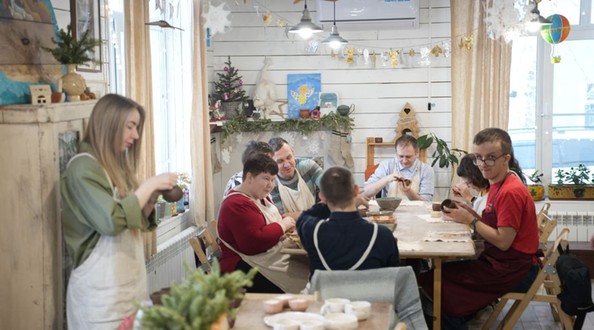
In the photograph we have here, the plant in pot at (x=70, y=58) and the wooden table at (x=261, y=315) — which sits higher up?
the plant in pot at (x=70, y=58)

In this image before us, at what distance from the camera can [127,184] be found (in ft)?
10.8

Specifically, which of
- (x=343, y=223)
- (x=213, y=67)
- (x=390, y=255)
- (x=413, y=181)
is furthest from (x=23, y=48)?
(x=213, y=67)

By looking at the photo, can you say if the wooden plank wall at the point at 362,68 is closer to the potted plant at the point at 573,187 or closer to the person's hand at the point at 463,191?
the potted plant at the point at 573,187

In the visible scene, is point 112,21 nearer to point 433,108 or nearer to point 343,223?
point 343,223

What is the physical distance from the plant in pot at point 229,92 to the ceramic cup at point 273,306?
451 cm

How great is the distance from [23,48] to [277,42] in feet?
14.0

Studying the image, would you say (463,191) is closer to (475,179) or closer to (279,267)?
(475,179)

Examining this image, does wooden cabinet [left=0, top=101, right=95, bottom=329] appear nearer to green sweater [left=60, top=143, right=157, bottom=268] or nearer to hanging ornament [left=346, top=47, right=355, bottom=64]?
green sweater [left=60, top=143, right=157, bottom=268]

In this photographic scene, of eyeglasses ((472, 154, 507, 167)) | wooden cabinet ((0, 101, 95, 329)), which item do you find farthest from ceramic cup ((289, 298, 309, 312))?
eyeglasses ((472, 154, 507, 167))

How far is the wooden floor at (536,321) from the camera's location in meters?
5.52

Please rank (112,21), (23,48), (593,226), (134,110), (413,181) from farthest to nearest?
(593,226), (413,181), (112,21), (23,48), (134,110)

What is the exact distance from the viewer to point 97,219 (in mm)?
3080

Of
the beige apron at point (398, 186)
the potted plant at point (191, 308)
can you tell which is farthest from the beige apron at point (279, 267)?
the potted plant at point (191, 308)

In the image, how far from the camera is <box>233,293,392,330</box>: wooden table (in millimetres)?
2859
